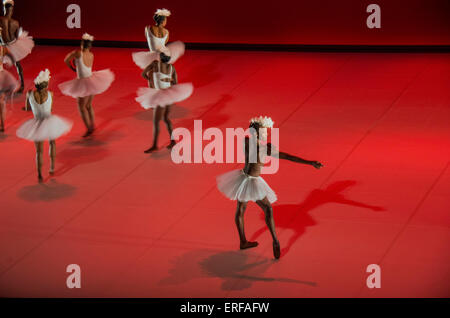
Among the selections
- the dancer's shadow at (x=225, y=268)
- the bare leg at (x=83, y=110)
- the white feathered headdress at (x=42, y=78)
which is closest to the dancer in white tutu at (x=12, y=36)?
the bare leg at (x=83, y=110)

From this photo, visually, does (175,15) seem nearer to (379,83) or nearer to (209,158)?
(379,83)

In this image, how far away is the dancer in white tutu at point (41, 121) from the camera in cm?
923

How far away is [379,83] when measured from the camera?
12.7 metres

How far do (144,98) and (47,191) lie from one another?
5.58 feet

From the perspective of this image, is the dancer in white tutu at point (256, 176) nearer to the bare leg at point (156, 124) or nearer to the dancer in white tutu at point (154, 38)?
the bare leg at point (156, 124)

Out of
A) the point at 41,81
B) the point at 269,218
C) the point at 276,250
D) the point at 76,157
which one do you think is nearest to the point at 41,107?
the point at 41,81

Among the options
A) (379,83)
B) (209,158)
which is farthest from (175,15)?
(209,158)

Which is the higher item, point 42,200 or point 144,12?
point 144,12

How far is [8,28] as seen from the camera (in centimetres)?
1245

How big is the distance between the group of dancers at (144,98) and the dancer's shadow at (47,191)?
182 millimetres

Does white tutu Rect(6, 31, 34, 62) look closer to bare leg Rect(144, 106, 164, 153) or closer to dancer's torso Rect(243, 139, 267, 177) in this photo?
bare leg Rect(144, 106, 164, 153)

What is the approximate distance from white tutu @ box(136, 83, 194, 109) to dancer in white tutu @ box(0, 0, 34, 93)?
323cm
